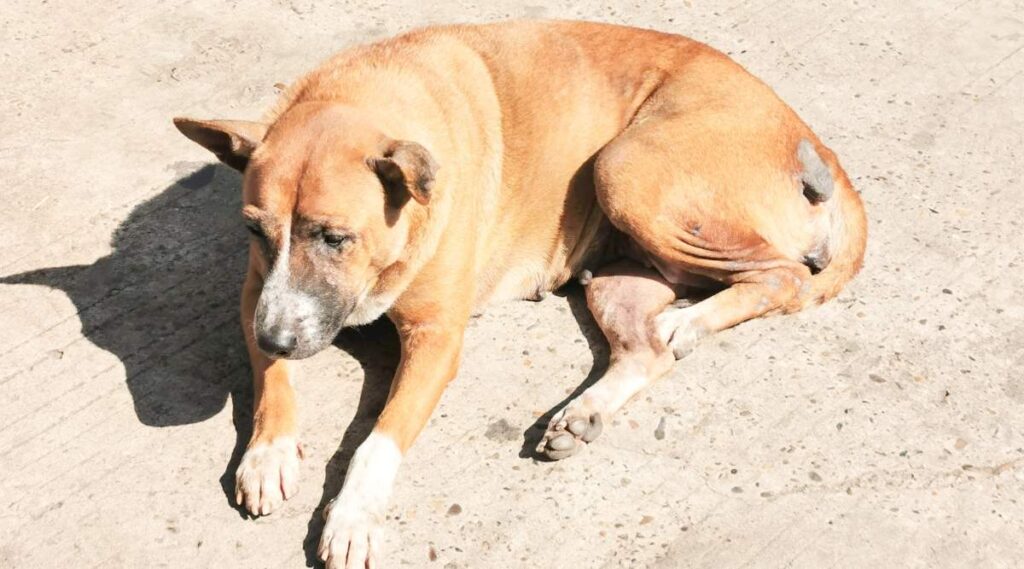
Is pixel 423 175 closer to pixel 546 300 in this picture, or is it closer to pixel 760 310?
pixel 546 300

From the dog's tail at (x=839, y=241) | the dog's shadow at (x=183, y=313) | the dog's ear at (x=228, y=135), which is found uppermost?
the dog's ear at (x=228, y=135)

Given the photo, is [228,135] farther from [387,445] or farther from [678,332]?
[678,332]

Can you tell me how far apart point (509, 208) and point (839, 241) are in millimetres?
1296

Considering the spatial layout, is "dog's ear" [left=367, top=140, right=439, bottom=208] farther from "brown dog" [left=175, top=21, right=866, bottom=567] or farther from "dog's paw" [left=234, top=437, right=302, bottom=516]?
"dog's paw" [left=234, top=437, right=302, bottom=516]

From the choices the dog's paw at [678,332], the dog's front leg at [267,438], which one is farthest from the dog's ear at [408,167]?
the dog's paw at [678,332]

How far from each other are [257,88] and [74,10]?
1.25 m

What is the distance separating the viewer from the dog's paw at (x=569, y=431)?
3.78m

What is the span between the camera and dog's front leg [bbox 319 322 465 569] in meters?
3.39

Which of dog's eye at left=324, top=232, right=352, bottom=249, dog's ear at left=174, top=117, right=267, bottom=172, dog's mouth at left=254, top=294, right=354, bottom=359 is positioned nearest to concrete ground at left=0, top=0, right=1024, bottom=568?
dog's mouth at left=254, top=294, right=354, bottom=359

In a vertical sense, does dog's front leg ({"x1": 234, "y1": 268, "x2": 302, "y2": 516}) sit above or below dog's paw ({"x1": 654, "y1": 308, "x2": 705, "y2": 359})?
below

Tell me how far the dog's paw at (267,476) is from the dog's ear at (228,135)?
0.92m

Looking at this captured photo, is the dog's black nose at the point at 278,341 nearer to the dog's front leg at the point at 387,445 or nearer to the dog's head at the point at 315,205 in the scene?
the dog's head at the point at 315,205

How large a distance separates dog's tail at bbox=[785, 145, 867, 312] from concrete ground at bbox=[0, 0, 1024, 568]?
92 mm

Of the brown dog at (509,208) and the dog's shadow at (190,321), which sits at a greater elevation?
the brown dog at (509,208)
